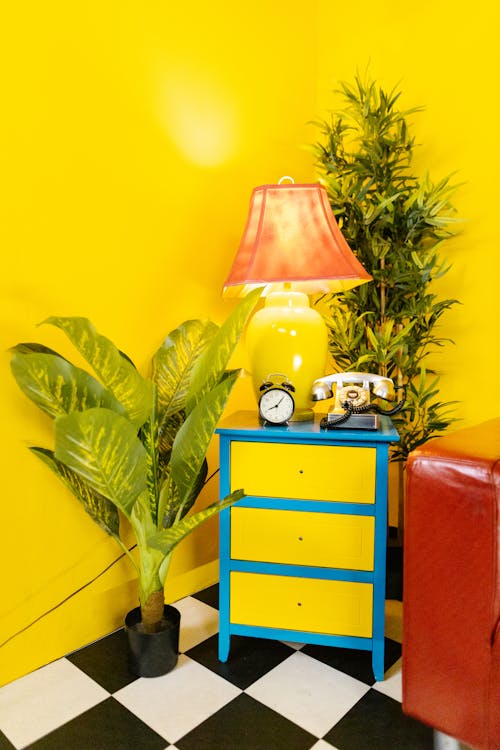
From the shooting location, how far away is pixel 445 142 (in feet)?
6.78

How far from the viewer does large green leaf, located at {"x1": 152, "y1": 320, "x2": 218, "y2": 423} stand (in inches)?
61.8

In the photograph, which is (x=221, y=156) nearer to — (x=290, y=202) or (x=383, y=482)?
(x=290, y=202)

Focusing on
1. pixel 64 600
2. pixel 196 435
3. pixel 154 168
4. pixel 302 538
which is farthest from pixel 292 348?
pixel 64 600

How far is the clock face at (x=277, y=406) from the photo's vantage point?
149 cm

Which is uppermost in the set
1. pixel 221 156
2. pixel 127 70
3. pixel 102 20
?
pixel 102 20

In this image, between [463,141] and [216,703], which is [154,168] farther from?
[216,703]

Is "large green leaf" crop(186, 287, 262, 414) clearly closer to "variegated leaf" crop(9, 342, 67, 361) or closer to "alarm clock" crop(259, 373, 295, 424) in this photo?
"alarm clock" crop(259, 373, 295, 424)

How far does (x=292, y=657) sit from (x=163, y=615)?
0.39 m

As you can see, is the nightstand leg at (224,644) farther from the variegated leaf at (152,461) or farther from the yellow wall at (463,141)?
the yellow wall at (463,141)

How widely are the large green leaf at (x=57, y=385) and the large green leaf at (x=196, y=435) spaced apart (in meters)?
0.18

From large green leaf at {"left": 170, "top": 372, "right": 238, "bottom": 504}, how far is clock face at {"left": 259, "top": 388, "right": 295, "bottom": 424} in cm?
→ 16

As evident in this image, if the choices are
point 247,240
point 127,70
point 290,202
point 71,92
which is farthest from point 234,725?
point 127,70

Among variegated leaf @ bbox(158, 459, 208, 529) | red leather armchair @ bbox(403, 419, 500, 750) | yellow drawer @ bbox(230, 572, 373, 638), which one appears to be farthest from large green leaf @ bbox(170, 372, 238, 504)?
red leather armchair @ bbox(403, 419, 500, 750)

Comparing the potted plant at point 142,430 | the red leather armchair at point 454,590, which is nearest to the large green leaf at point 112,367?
the potted plant at point 142,430
